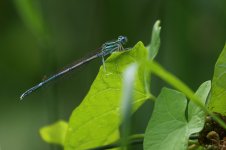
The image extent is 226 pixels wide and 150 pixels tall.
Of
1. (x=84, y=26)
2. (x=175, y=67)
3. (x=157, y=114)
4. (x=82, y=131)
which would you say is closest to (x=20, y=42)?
(x=84, y=26)

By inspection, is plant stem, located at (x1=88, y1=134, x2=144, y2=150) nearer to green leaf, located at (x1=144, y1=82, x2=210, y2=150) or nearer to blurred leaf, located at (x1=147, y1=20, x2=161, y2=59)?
green leaf, located at (x1=144, y1=82, x2=210, y2=150)

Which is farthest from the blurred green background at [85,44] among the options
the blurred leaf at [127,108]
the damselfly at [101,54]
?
the blurred leaf at [127,108]

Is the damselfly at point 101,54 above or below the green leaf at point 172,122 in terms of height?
above

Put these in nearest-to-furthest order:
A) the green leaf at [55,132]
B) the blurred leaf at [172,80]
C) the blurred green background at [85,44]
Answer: the blurred leaf at [172,80], the green leaf at [55,132], the blurred green background at [85,44]

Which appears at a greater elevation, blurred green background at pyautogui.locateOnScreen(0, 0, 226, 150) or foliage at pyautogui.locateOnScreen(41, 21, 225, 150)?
blurred green background at pyautogui.locateOnScreen(0, 0, 226, 150)

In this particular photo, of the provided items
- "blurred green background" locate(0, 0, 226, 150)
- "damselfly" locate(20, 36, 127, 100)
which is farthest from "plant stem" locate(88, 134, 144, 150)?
"blurred green background" locate(0, 0, 226, 150)

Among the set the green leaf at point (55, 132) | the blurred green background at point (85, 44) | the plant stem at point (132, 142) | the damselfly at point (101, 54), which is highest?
the blurred green background at point (85, 44)

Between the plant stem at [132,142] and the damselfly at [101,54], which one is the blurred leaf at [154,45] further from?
the damselfly at [101,54]
